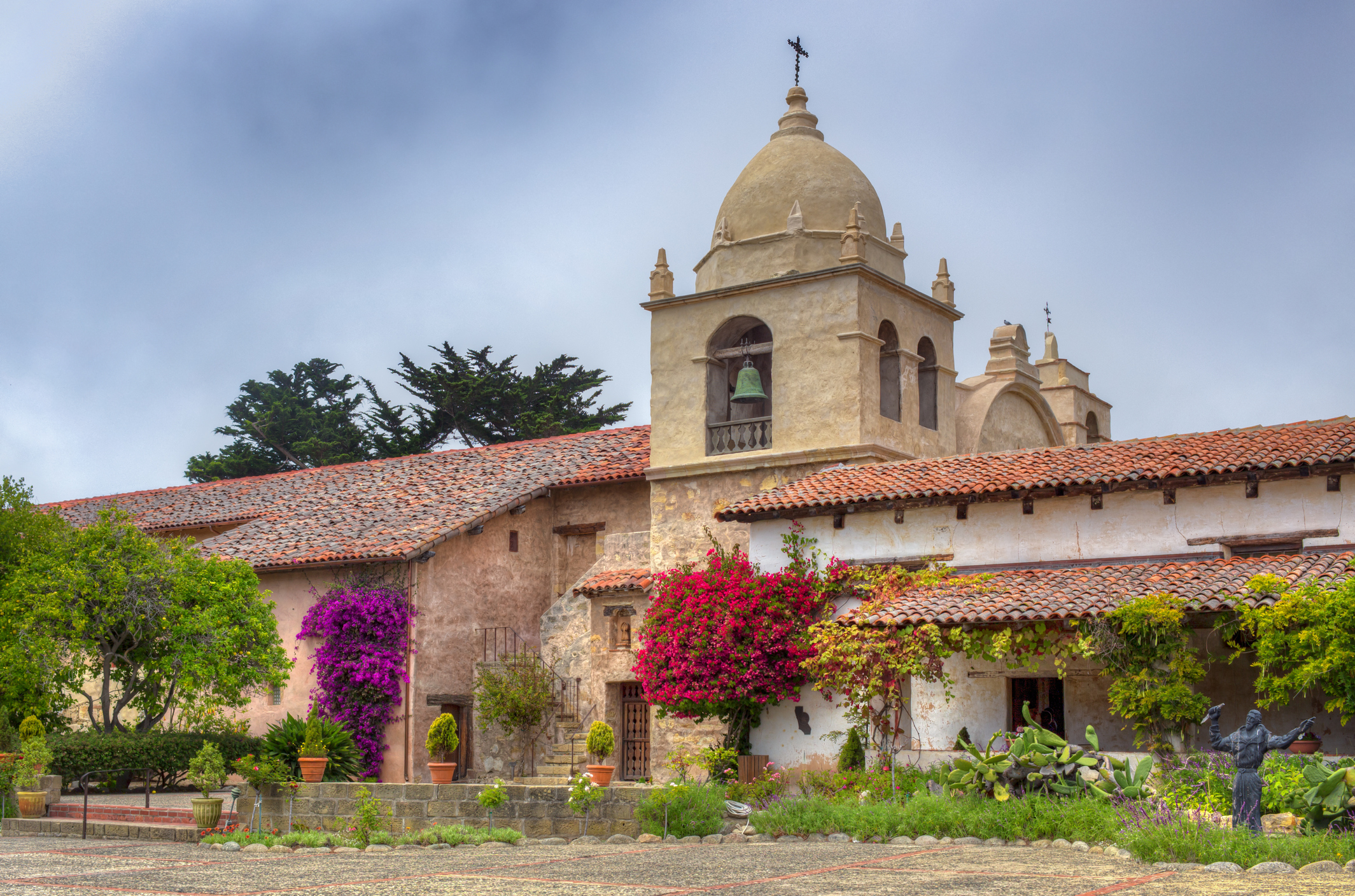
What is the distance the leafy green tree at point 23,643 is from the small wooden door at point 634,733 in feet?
32.3

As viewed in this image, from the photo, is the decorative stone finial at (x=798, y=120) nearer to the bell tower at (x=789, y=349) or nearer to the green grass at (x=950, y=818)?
the bell tower at (x=789, y=349)

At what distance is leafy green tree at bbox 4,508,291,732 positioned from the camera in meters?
22.9

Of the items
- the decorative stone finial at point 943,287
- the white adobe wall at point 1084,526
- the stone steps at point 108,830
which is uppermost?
the decorative stone finial at point 943,287

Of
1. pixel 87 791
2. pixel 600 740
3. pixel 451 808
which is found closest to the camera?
pixel 451 808

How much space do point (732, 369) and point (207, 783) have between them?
11558 mm

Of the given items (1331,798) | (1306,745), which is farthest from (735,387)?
(1331,798)

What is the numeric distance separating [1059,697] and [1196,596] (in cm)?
339

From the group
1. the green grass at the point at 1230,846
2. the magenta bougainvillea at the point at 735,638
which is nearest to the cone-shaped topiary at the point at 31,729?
the magenta bougainvillea at the point at 735,638

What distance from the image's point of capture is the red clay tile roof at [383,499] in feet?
86.9

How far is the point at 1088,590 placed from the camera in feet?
57.9

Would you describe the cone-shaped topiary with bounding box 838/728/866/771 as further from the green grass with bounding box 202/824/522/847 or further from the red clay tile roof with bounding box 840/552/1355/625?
the green grass with bounding box 202/824/522/847

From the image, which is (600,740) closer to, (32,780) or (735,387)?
(735,387)

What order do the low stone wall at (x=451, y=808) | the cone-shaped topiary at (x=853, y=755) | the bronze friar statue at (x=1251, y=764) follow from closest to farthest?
the bronze friar statue at (x=1251, y=764), the low stone wall at (x=451, y=808), the cone-shaped topiary at (x=853, y=755)

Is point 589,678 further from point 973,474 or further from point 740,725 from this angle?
point 973,474
